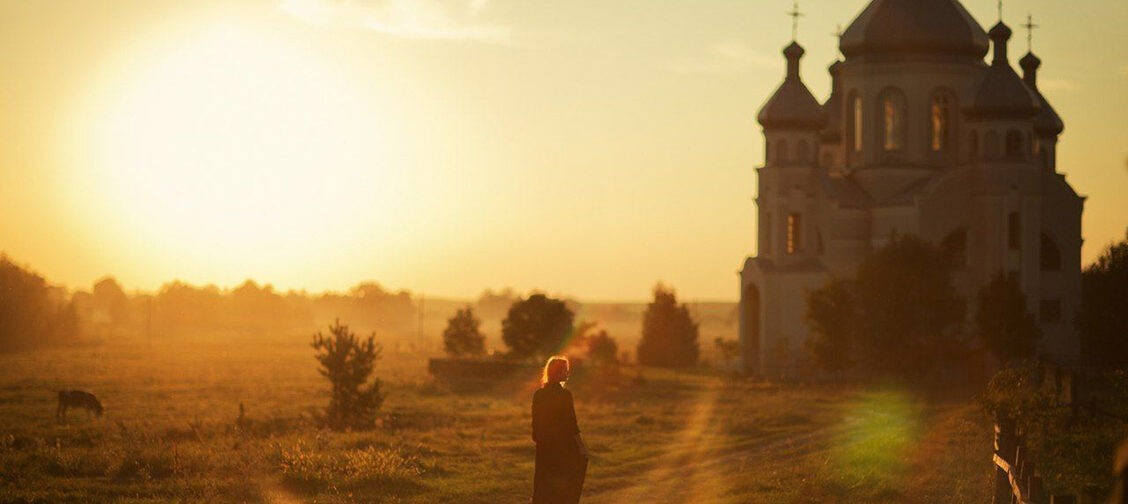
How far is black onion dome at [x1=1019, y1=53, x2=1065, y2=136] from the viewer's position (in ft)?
224

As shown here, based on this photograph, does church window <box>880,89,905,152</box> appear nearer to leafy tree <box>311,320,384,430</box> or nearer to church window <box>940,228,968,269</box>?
church window <box>940,228,968,269</box>

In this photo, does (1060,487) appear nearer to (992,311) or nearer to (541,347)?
(992,311)

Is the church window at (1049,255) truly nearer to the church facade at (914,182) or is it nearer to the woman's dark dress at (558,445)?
the church facade at (914,182)

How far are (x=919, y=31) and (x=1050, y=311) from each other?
38.0ft

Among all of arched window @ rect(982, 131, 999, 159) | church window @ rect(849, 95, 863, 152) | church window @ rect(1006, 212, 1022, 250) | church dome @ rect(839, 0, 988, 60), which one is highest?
church dome @ rect(839, 0, 988, 60)

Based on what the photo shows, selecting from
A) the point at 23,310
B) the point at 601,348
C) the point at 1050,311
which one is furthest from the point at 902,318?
the point at 23,310

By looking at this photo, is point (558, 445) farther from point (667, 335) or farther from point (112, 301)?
point (112, 301)

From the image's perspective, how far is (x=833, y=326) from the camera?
5550 centimetres

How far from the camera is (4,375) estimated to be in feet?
165

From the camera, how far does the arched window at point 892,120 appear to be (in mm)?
62844

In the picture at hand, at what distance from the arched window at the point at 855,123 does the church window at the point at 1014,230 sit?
6908 millimetres

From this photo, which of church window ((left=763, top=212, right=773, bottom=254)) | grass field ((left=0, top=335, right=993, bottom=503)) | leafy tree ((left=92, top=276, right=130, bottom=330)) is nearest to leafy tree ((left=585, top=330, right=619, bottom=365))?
church window ((left=763, top=212, right=773, bottom=254))

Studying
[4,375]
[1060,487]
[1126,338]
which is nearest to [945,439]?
[1060,487]

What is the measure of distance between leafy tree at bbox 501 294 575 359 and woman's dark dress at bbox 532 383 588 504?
1869 inches
